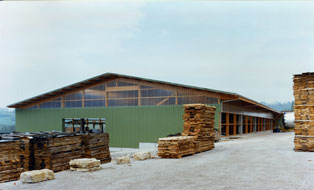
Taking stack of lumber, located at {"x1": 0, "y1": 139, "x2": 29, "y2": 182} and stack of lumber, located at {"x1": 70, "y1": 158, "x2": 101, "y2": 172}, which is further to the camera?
stack of lumber, located at {"x1": 70, "y1": 158, "x2": 101, "y2": 172}

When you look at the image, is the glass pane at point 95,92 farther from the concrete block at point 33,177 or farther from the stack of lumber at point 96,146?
the concrete block at point 33,177

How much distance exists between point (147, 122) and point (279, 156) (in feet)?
61.7

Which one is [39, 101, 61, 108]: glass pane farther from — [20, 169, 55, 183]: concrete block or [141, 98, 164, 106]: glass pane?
[20, 169, 55, 183]: concrete block

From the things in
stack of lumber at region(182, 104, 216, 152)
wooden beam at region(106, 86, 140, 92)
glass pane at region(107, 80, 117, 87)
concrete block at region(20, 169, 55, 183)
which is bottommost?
concrete block at region(20, 169, 55, 183)

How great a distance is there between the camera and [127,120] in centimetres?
3444

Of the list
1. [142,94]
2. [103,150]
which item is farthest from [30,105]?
[103,150]

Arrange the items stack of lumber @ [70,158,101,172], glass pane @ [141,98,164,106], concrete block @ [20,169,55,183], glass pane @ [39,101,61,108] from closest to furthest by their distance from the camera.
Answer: concrete block @ [20,169,55,183] → stack of lumber @ [70,158,101,172] → glass pane @ [141,98,164,106] → glass pane @ [39,101,61,108]

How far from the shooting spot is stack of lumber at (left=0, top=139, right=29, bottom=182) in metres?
12.1

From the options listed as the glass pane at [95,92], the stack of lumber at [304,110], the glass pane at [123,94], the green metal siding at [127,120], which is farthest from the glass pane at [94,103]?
the stack of lumber at [304,110]

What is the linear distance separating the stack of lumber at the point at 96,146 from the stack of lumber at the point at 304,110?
442 inches

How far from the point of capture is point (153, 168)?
13.3m

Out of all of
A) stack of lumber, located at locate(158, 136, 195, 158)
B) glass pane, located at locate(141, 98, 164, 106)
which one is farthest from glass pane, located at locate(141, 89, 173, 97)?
stack of lumber, located at locate(158, 136, 195, 158)

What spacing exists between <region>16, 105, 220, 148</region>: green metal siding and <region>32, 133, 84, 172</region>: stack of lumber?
1777cm

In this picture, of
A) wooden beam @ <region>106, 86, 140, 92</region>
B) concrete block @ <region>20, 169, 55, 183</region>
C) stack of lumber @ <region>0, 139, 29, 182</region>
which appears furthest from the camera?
wooden beam @ <region>106, 86, 140, 92</region>
